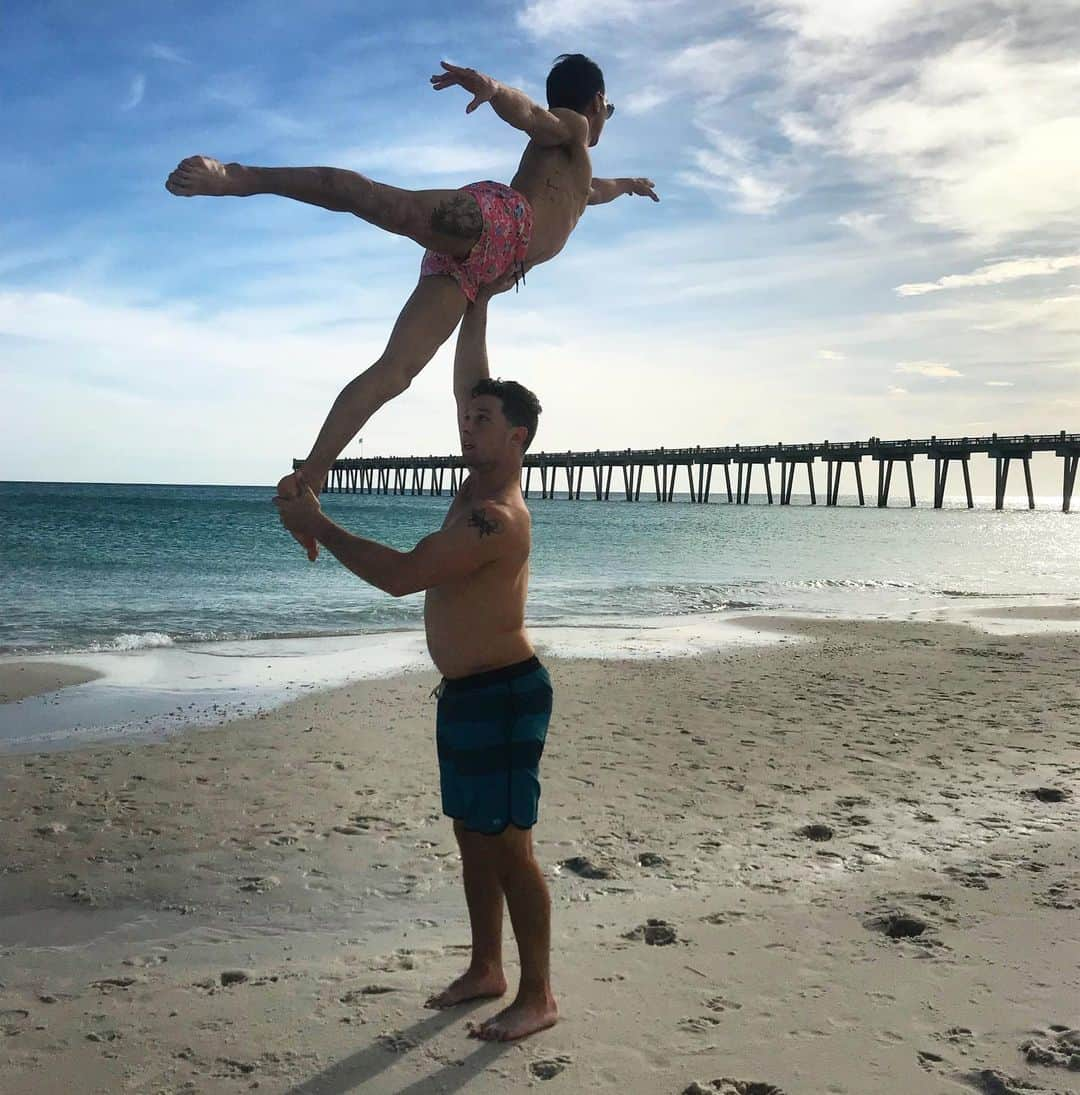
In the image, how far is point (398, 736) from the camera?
9.19 metres

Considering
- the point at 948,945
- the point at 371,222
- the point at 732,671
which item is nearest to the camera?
the point at 371,222

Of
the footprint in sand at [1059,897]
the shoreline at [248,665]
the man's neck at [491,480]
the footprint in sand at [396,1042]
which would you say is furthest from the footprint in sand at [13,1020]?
the shoreline at [248,665]

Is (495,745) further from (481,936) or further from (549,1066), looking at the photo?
(549,1066)

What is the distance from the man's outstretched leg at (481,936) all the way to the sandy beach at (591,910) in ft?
0.32

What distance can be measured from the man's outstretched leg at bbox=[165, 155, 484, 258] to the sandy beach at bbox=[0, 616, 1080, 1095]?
2.81 metres

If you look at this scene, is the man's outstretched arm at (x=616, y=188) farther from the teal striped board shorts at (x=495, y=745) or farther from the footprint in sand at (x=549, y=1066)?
the footprint in sand at (x=549, y=1066)

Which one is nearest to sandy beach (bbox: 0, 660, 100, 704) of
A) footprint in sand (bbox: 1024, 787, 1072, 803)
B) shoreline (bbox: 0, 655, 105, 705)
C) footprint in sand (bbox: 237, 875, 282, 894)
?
shoreline (bbox: 0, 655, 105, 705)

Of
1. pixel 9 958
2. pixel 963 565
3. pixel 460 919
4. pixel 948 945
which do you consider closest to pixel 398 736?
pixel 460 919

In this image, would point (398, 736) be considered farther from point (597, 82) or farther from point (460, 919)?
point (597, 82)

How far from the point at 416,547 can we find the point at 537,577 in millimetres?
25876

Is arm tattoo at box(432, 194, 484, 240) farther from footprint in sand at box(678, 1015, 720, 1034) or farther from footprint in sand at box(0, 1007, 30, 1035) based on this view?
footprint in sand at box(0, 1007, 30, 1035)

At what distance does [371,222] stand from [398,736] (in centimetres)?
651

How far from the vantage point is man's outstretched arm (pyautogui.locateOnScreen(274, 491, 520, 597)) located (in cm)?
339

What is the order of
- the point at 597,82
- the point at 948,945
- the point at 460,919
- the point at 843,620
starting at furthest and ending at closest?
the point at 843,620
the point at 460,919
the point at 948,945
the point at 597,82
